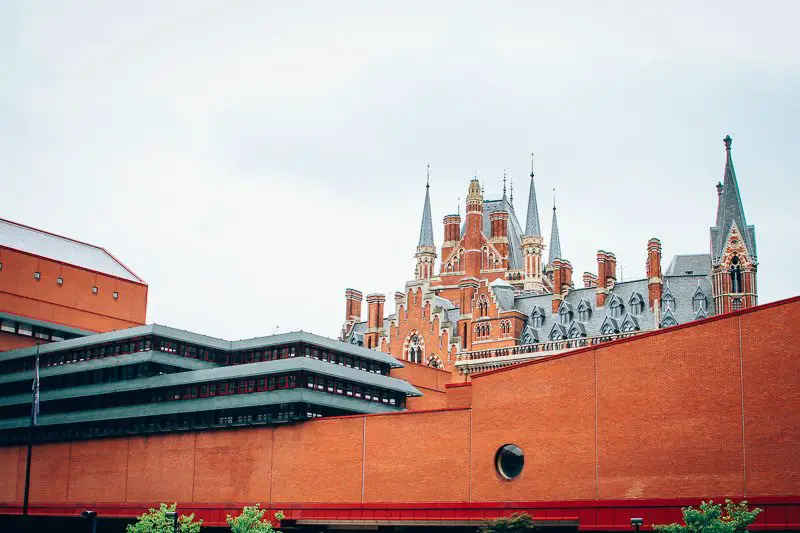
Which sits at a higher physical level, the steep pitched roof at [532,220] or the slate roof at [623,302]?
the steep pitched roof at [532,220]

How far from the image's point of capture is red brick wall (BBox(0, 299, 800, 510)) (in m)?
53.9

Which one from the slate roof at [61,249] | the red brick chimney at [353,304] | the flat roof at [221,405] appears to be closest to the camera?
the flat roof at [221,405]

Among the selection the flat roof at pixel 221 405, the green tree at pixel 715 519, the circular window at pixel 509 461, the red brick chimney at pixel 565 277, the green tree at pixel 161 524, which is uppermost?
the red brick chimney at pixel 565 277

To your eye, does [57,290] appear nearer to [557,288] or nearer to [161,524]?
[161,524]

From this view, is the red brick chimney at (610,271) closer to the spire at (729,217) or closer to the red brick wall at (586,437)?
the spire at (729,217)

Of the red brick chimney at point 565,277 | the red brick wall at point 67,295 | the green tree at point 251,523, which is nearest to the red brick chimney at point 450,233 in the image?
the red brick chimney at point 565,277

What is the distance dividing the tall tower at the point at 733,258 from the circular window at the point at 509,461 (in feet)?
139

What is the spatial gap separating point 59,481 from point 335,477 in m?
30.9

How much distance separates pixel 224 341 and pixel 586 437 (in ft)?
135

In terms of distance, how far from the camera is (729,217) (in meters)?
102

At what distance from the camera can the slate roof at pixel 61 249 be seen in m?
111

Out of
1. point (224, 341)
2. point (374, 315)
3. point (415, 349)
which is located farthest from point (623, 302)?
point (224, 341)

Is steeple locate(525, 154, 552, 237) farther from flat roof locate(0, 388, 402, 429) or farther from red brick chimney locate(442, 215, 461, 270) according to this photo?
flat roof locate(0, 388, 402, 429)

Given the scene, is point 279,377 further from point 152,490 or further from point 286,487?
point 152,490
